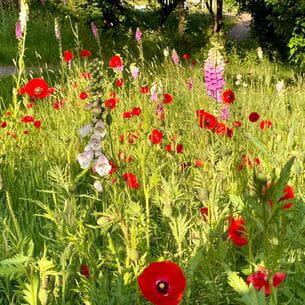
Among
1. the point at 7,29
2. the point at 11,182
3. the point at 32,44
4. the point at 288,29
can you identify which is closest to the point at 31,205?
the point at 11,182

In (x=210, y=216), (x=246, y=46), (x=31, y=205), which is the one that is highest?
(x=210, y=216)

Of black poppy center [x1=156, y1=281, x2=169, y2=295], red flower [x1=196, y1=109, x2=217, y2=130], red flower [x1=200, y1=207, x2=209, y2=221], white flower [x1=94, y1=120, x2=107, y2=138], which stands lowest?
red flower [x1=200, y1=207, x2=209, y2=221]

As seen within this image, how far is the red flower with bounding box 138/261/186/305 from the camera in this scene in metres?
1.24

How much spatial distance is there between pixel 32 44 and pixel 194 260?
12660 millimetres

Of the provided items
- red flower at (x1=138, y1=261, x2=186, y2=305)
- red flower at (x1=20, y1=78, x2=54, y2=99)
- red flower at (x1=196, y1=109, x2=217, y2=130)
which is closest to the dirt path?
red flower at (x1=20, y1=78, x2=54, y2=99)

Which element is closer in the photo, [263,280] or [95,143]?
[263,280]

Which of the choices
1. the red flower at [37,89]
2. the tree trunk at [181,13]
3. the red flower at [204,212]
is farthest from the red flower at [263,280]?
the tree trunk at [181,13]

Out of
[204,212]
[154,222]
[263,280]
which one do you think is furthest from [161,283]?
[154,222]

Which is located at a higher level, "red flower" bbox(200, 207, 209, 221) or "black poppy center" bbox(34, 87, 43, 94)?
"black poppy center" bbox(34, 87, 43, 94)

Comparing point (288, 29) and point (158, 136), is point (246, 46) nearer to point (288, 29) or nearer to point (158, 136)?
point (288, 29)

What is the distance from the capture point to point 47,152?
13.2 feet

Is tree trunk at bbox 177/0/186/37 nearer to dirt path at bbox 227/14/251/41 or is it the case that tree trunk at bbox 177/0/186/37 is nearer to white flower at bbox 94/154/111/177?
dirt path at bbox 227/14/251/41

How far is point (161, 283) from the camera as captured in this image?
1263mm

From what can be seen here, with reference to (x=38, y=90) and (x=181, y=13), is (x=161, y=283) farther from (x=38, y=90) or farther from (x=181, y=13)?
(x=181, y=13)
